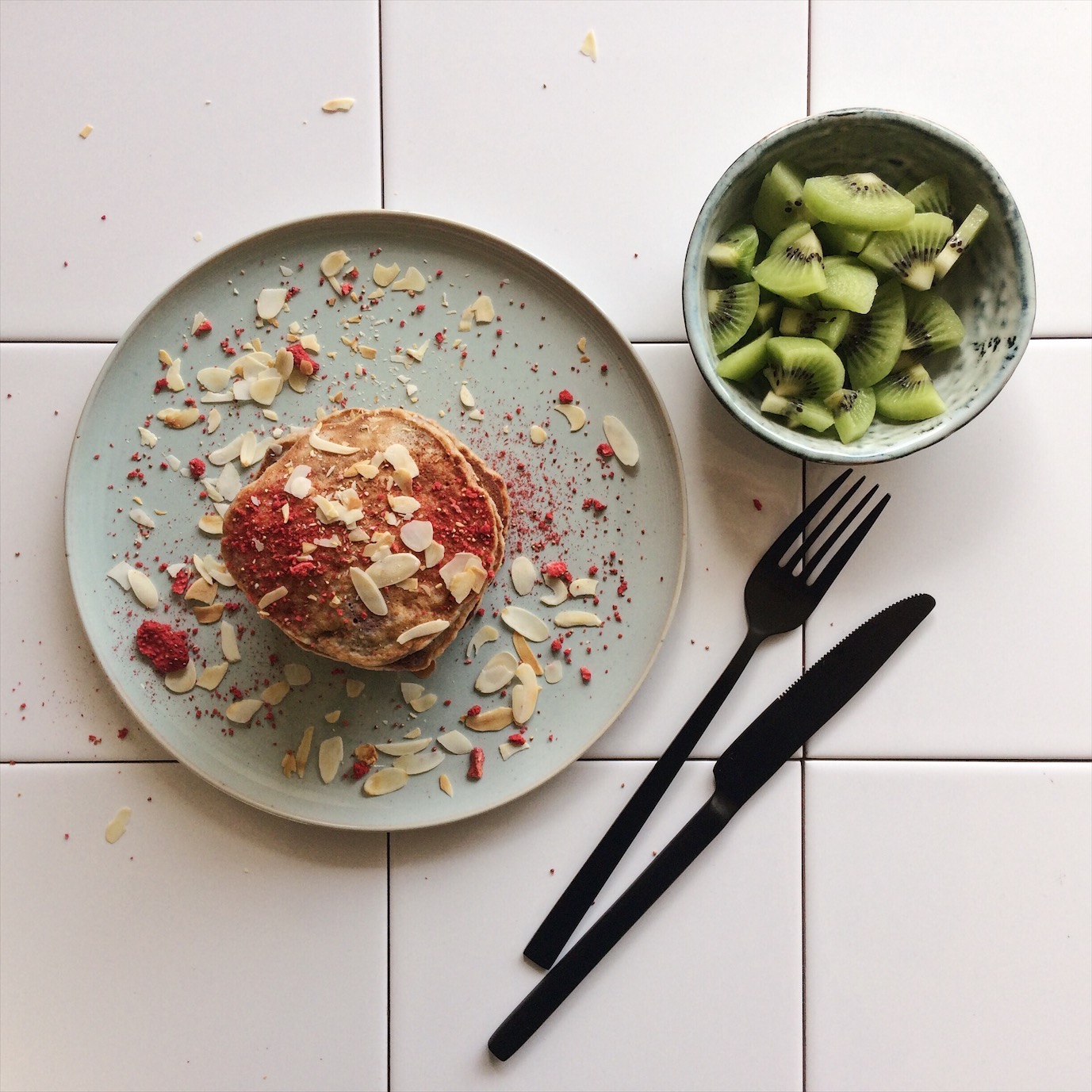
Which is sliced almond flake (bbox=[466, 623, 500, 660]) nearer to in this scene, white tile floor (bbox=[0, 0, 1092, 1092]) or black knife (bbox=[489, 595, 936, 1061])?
white tile floor (bbox=[0, 0, 1092, 1092])

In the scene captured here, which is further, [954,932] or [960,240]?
[954,932]

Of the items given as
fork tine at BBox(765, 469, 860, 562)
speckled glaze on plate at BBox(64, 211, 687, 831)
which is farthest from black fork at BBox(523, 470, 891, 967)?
speckled glaze on plate at BBox(64, 211, 687, 831)

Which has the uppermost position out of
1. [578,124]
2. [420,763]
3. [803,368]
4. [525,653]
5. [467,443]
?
[578,124]

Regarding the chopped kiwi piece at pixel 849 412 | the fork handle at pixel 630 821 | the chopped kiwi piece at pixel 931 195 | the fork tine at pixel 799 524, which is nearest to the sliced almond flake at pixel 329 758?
the fork handle at pixel 630 821

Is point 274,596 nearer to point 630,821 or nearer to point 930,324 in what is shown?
point 630,821

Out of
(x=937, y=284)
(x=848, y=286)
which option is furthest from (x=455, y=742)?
(x=937, y=284)

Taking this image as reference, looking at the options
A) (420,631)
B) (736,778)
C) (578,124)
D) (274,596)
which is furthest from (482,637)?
(578,124)

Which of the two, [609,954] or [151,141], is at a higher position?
[151,141]
